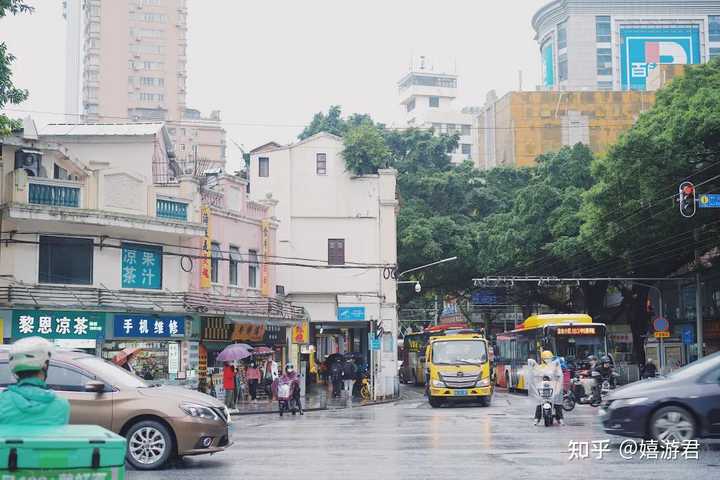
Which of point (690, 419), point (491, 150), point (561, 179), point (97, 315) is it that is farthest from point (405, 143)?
point (690, 419)

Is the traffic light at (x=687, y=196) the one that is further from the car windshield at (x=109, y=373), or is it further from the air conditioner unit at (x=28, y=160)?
the air conditioner unit at (x=28, y=160)

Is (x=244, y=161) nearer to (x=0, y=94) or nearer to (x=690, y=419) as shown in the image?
(x=0, y=94)

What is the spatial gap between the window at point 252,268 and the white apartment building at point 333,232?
639cm

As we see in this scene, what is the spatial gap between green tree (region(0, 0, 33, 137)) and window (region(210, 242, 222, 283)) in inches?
559

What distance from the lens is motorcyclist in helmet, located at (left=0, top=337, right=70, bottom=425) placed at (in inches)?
233

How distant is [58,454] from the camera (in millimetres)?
5559

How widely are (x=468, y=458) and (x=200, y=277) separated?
20933 millimetres

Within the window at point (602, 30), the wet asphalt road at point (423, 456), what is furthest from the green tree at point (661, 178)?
the window at point (602, 30)

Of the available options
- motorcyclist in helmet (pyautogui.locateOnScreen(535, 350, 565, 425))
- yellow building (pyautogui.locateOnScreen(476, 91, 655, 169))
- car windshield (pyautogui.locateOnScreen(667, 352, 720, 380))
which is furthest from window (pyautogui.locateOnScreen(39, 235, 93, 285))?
yellow building (pyautogui.locateOnScreen(476, 91, 655, 169))

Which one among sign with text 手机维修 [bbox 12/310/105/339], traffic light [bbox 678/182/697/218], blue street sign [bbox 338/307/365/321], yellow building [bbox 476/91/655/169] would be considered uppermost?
yellow building [bbox 476/91/655/169]

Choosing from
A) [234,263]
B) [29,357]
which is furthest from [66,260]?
[29,357]

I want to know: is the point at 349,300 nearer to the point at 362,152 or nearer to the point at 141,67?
the point at 362,152

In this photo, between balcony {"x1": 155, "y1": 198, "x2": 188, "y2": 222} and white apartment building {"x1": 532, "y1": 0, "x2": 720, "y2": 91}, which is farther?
white apartment building {"x1": 532, "y1": 0, "x2": 720, "y2": 91}

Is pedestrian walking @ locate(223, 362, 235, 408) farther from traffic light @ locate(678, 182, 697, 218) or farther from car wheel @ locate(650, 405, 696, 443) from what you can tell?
car wheel @ locate(650, 405, 696, 443)
